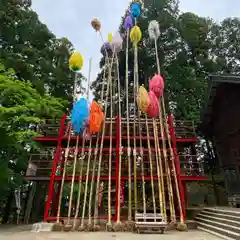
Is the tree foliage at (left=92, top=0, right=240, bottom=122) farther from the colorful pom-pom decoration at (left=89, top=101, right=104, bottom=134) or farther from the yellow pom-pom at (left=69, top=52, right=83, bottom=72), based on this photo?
the colorful pom-pom decoration at (left=89, top=101, right=104, bottom=134)

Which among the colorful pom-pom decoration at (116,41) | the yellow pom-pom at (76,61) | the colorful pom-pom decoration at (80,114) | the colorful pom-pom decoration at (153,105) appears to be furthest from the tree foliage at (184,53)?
the colorful pom-pom decoration at (80,114)

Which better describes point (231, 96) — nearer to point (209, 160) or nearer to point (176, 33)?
point (209, 160)

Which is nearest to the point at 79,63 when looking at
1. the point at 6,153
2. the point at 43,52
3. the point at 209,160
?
the point at 6,153

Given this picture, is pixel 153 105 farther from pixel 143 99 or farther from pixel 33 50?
pixel 33 50

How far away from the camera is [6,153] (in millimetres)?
14289

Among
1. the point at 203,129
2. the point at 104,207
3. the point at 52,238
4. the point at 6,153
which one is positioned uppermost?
the point at 203,129

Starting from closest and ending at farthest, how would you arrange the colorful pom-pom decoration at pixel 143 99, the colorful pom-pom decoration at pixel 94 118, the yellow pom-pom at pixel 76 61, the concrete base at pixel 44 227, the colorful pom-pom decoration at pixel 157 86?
the concrete base at pixel 44 227
the colorful pom-pom decoration at pixel 94 118
the colorful pom-pom decoration at pixel 143 99
the colorful pom-pom decoration at pixel 157 86
the yellow pom-pom at pixel 76 61

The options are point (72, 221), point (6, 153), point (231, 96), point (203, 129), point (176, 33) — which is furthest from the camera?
point (176, 33)

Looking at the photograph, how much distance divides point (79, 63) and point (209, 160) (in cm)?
1181

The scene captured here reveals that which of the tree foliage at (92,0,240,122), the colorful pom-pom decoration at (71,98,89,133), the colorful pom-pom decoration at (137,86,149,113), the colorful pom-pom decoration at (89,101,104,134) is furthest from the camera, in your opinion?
the tree foliage at (92,0,240,122)

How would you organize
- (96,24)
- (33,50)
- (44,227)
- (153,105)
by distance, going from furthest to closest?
(33,50) → (96,24) → (153,105) → (44,227)

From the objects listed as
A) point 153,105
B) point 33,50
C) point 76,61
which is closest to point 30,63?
point 33,50

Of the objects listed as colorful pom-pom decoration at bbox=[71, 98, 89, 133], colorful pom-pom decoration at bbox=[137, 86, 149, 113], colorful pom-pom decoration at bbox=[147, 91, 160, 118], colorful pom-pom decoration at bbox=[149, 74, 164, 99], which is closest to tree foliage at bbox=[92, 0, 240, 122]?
colorful pom-pom decoration at bbox=[149, 74, 164, 99]

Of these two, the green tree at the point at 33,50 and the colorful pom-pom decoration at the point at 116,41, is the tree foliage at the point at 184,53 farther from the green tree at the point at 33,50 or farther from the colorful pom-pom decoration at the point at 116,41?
the colorful pom-pom decoration at the point at 116,41
